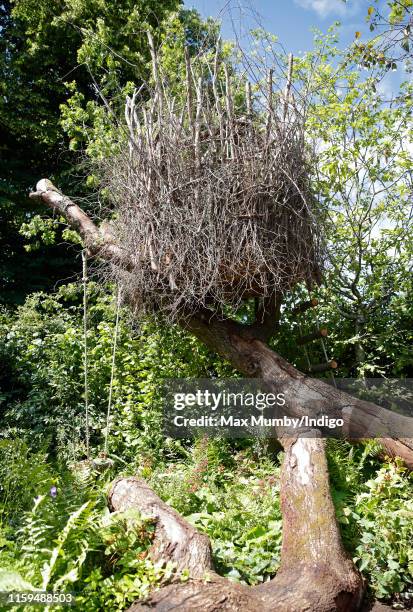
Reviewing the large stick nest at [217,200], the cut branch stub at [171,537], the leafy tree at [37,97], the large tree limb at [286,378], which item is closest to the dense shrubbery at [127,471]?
the cut branch stub at [171,537]

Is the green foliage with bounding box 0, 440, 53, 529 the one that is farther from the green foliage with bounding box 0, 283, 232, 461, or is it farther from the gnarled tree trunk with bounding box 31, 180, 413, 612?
the green foliage with bounding box 0, 283, 232, 461

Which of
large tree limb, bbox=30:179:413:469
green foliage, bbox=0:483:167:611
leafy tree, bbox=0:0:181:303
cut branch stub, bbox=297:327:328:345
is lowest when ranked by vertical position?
green foliage, bbox=0:483:167:611

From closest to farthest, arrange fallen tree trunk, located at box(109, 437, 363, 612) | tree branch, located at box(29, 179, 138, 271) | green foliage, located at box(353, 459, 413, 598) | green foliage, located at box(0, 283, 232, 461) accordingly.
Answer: fallen tree trunk, located at box(109, 437, 363, 612) < green foliage, located at box(353, 459, 413, 598) < tree branch, located at box(29, 179, 138, 271) < green foliage, located at box(0, 283, 232, 461)

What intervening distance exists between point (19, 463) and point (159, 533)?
55.2 inches

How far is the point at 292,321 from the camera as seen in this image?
6062 millimetres

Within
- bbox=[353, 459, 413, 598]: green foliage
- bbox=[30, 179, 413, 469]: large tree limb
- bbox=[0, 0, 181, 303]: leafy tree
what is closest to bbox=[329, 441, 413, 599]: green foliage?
bbox=[353, 459, 413, 598]: green foliage

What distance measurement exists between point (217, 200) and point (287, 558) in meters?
2.83

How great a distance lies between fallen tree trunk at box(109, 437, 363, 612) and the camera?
2.76 m

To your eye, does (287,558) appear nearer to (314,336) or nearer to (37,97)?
(314,336)

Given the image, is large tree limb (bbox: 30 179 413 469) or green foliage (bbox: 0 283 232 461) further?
green foliage (bbox: 0 283 232 461)

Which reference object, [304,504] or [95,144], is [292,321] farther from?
[95,144]

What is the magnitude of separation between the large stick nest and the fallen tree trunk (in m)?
1.65

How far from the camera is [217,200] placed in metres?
4.41

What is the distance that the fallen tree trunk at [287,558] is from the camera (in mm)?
2762
